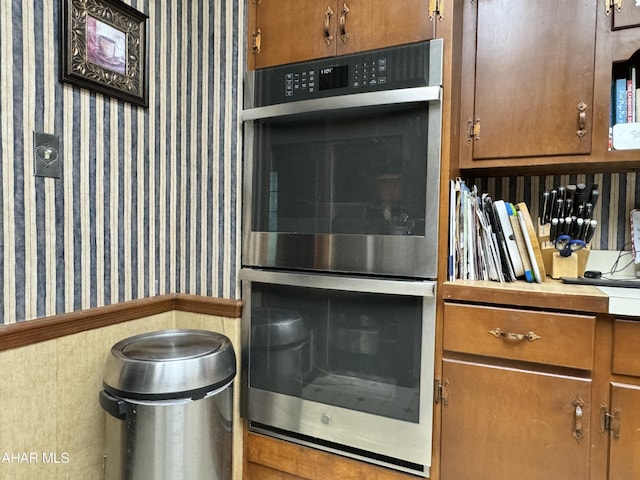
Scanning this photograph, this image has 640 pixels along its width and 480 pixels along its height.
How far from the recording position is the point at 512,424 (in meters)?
1.19

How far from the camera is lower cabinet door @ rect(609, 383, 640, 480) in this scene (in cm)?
108

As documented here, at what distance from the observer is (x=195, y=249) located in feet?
5.20

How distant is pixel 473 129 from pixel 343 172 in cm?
52

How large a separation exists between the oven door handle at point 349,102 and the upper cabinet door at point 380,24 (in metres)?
0.18

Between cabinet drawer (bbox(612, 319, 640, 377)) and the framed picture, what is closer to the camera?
cabinet drawer (bbox(612, 319, 640, 377))

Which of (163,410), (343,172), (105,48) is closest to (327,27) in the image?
(343,172)

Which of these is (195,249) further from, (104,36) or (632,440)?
(632,440)

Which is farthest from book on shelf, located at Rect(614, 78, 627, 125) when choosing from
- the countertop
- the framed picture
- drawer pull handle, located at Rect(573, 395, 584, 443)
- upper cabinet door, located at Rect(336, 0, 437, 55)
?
the framed picture

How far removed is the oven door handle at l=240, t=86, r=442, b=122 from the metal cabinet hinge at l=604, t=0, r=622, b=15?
2.06 feet

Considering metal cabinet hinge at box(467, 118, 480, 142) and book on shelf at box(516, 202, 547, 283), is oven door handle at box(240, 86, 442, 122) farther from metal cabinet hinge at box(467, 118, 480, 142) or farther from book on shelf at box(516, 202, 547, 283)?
book on shelf at box(516, 202, 547, 283)

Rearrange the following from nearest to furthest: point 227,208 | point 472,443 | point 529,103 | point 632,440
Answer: point 632,440, point 472,443, point 529,103, point 227,208

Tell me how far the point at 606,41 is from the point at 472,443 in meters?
1.38

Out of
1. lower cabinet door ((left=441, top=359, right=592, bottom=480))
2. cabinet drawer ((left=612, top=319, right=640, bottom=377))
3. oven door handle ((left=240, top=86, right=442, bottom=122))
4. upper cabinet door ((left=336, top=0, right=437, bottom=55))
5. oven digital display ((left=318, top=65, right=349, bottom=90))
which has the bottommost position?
lower cabinet door ((left=441, top=359, right=592, bottom=480))

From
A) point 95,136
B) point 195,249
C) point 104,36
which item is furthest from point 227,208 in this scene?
point 104,36
